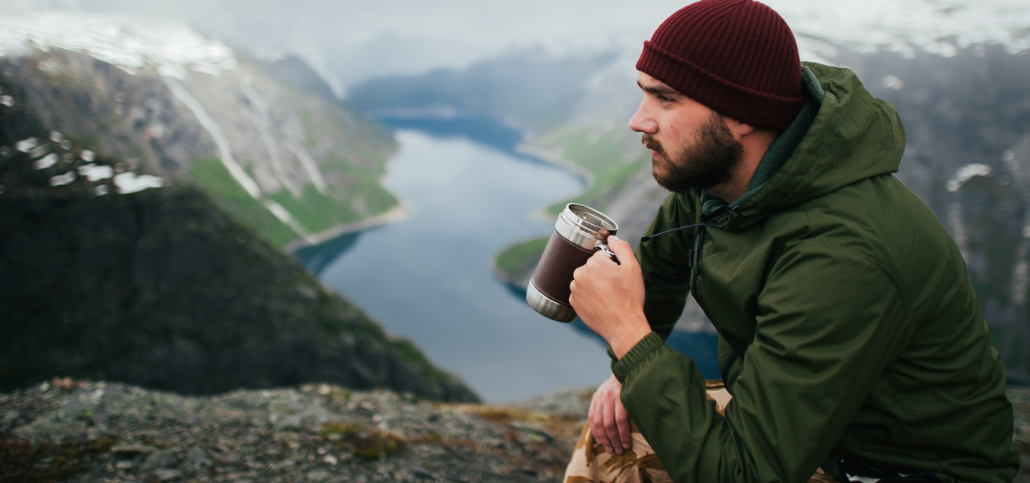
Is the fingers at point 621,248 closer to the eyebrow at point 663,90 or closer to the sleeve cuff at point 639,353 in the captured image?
the sleeve cuff at point 639,353

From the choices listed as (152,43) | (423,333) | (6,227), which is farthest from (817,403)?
(152,43)

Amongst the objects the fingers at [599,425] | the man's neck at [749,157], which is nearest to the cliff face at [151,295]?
the fingers at [599,425]

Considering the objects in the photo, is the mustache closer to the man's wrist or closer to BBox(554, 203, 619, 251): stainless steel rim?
BBox(554, 203, 619, 251): stainless steel rim

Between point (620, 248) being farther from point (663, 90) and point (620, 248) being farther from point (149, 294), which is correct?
point (149, 294)

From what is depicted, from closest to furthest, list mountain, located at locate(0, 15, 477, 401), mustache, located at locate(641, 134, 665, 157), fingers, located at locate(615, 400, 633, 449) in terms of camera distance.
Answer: mustache, located at locate(641, 134, 665, 157) < fingers, located at locate(615, 400, 633, 449) < mountain, located at locate(0, 15, 477, 401)

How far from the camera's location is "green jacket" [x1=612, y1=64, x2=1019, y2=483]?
2.18 metres

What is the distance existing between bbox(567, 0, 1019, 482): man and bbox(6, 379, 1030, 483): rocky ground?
454 cm

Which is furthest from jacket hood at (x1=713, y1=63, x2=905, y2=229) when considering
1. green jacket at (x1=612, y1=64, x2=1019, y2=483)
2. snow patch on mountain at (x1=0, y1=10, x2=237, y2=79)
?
snow patch on mountain at (x1=0, y1=10, x2=237, y2=79)

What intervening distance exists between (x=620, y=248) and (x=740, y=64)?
1076mm

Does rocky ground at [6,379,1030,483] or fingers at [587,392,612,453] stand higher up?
fingers at [587,392,612,453]

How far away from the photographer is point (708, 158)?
2.82 m

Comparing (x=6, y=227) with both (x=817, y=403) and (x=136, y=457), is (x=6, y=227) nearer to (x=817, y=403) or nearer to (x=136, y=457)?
(x=136, y=457)

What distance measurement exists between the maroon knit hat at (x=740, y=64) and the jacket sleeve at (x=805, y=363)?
2.65 ft

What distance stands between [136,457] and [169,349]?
40662mm
